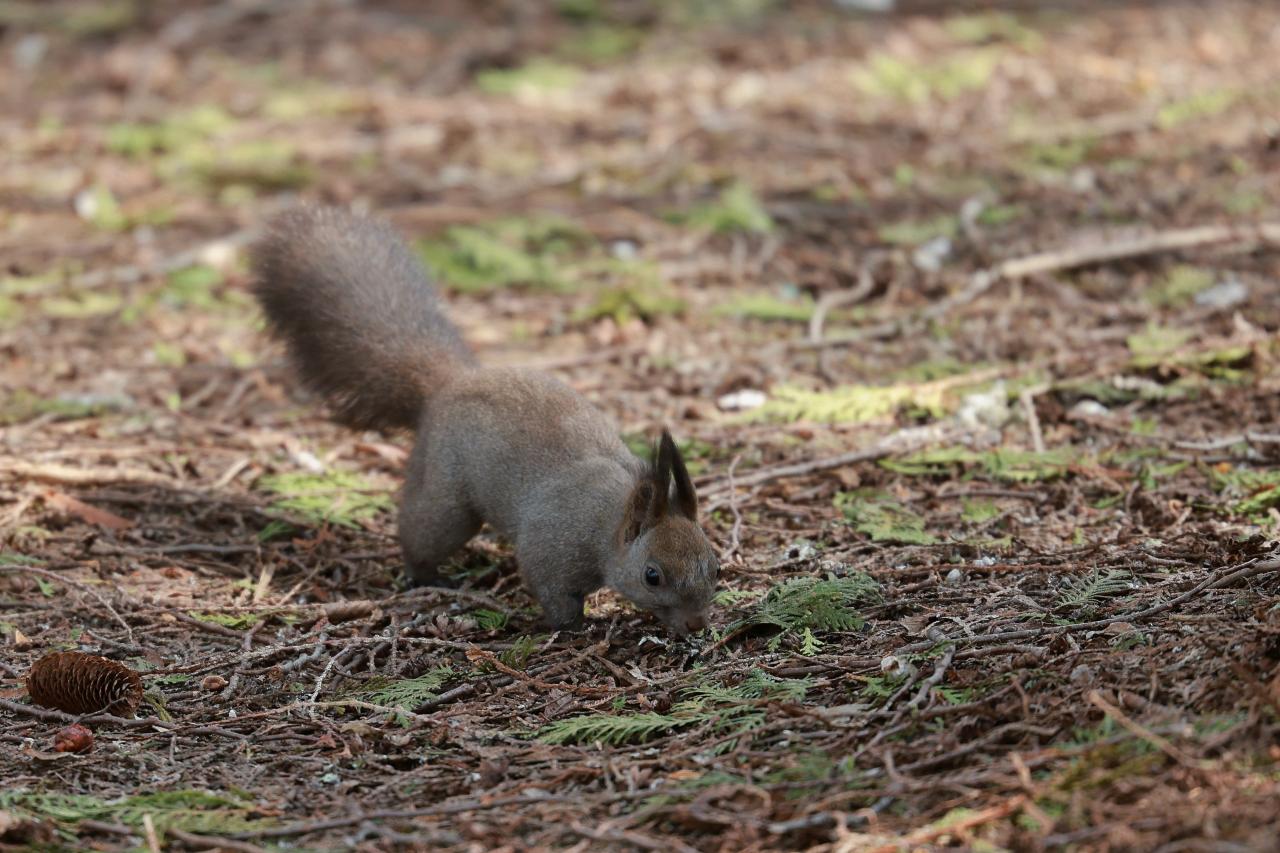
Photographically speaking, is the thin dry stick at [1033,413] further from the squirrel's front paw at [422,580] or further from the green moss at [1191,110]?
the green moss at [1191,110]

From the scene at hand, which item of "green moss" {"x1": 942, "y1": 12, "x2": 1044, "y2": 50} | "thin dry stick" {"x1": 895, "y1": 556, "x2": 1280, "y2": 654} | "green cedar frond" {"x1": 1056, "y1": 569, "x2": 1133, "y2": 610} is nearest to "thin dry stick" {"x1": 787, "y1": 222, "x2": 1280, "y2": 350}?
"green cedar frond" {"x1": 1056, "y1": 569, "x2": 1133, "y2": 610}

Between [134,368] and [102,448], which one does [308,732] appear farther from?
[134,368]

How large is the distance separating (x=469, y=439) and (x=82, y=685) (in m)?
1.40

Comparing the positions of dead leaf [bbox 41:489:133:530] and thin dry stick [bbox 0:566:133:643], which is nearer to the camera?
thin dry stick [bbox 0:566:133:643]

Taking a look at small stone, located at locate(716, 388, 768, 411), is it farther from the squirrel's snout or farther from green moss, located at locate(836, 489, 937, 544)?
the squirrel's snout

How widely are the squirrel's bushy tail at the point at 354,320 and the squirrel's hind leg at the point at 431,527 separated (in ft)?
1.13

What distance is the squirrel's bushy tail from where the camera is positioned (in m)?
4.78

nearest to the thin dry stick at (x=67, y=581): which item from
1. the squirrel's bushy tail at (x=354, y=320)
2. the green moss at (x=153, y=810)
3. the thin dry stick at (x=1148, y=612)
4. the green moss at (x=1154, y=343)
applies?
the squirrel's bushy tail at (x=354, y=320)

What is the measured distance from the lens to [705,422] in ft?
17.9

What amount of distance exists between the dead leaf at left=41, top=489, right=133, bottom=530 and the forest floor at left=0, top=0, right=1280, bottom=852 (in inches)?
0.6

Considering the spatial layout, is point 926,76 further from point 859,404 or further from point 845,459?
point 845,459

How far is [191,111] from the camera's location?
361 inches

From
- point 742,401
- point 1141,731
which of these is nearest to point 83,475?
point 742,401

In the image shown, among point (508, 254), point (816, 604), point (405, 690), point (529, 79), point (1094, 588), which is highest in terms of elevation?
point (529, 79)
